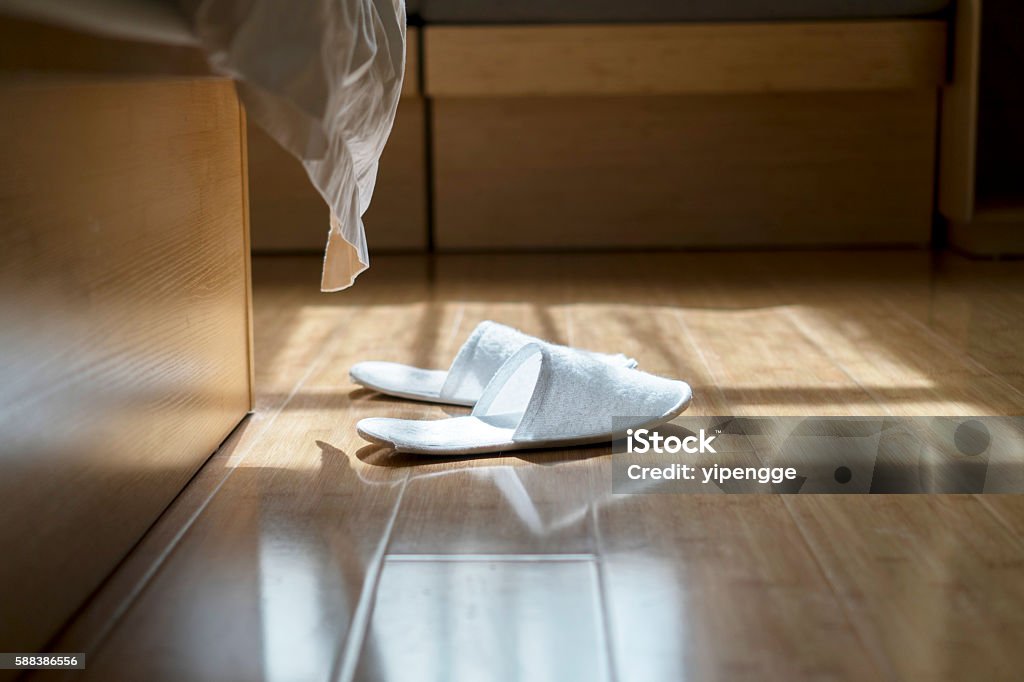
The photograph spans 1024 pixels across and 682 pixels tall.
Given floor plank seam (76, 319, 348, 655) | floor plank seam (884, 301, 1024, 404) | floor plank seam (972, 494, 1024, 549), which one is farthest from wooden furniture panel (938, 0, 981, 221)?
floor plank seam (76, 319, 348, 655)

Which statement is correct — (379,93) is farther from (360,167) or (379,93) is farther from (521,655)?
(521,655)

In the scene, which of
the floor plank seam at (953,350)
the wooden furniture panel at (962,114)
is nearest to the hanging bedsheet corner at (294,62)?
the floor plank seam at (953,350)

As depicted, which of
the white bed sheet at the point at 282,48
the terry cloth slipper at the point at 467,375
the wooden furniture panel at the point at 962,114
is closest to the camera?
the white bed sheet at the point at 282,48

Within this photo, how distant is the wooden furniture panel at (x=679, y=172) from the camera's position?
2.62 metres

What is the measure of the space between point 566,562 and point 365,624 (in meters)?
0.18

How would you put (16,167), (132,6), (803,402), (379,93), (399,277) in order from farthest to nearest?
(399,277) < (803,402) < (379,93) < (132,6) < (16,167)

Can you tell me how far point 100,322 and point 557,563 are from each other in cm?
39

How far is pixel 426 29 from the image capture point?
2438 millimetres

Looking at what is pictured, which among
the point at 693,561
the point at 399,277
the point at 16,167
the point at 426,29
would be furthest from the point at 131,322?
the point at 426,29

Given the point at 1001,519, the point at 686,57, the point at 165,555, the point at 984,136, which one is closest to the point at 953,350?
the point at 1001,519

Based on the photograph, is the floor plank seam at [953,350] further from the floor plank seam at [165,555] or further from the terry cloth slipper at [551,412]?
the floor plank seam at [165,555]

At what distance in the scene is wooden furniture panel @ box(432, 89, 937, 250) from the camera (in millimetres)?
2619

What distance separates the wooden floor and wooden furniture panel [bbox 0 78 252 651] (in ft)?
0.15

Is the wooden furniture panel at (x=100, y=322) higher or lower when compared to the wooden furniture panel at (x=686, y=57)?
lower
